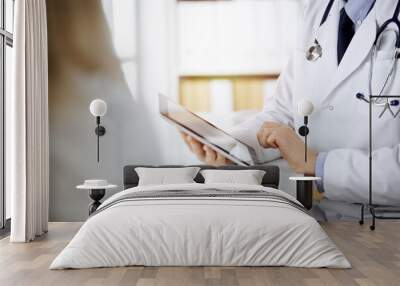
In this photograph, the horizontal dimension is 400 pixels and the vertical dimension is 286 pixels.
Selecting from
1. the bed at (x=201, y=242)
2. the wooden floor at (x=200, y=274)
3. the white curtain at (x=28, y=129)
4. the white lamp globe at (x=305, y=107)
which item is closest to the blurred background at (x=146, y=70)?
the white lamp globe at (x=305, y=107)

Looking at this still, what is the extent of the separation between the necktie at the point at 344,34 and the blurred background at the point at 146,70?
0.54 m

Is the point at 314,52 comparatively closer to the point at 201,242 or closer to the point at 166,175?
the point at 166,175

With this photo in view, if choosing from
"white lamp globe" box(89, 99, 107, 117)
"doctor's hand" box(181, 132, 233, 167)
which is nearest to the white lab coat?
"doctor's hand" box(181, 132, 233, 167)

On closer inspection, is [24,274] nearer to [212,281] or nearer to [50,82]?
[212,281]

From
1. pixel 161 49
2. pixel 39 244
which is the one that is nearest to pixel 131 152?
pixel 161 49

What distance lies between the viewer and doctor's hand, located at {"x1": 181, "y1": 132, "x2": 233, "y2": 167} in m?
6.50

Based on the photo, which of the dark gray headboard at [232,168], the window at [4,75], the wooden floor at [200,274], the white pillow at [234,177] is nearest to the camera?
the wooden floor at [200,274]

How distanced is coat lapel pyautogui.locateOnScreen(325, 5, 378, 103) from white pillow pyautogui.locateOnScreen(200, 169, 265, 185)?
53.9 inches

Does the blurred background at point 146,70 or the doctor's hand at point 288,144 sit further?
the blurred background at point 146,70

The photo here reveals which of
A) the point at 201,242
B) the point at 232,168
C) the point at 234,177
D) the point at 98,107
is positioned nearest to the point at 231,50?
the point at 232,168

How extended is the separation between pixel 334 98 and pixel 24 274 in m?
3.92

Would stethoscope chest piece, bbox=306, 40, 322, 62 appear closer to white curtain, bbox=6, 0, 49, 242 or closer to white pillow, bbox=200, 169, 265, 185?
white pillow, bbox=200, 169, 265, 185

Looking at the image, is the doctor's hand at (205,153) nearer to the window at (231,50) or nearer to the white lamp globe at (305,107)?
the window at (231,50)

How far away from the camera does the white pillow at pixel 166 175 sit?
19.9ft
